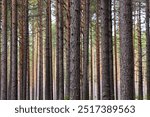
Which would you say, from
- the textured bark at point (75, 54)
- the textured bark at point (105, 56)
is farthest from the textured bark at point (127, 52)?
the textured bark at point (105, 56)

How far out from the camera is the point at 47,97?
1775 cm

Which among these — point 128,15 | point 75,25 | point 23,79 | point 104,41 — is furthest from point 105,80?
point 23,79

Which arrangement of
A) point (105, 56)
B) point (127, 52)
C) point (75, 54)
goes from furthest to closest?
point (105, 56) → point (75, 54) → point (127, 52)

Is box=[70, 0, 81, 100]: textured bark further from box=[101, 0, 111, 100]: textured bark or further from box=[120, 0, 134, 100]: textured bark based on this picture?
box=[120, 0, 134, 100]: textured bark

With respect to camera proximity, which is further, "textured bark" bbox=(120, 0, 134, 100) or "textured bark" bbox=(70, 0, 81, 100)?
"textured bark" bbox=(70, 0, 81, 100)

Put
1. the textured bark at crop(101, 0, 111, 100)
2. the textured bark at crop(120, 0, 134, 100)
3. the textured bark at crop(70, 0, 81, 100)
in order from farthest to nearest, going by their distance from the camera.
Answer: the textured bark at crop(101, 0, 111, 100), the textured bark at crop(70, 0, 81, 100), the textured bark at crop(120, 0, 134, 100)

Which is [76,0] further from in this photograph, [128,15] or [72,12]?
[128,15]

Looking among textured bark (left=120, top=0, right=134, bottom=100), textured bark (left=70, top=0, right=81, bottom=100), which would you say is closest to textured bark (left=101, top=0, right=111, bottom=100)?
textured bark (left=70, top=0, right=81, bottom=100)

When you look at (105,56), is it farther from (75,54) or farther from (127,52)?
(127,52)

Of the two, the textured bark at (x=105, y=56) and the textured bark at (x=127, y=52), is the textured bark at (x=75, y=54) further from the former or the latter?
the textured bark at (x=127, y=52)

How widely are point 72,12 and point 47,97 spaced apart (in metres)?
8.59

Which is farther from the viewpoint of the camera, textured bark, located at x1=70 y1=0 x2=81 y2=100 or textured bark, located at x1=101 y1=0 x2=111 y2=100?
textured bark, located at x1=101 y1=0 x2=111 y2=100

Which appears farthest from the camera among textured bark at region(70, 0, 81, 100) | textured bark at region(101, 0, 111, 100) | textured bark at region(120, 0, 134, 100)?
textured bark at region(101, 0, 111, 100)

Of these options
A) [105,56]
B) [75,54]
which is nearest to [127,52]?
[75,54]
